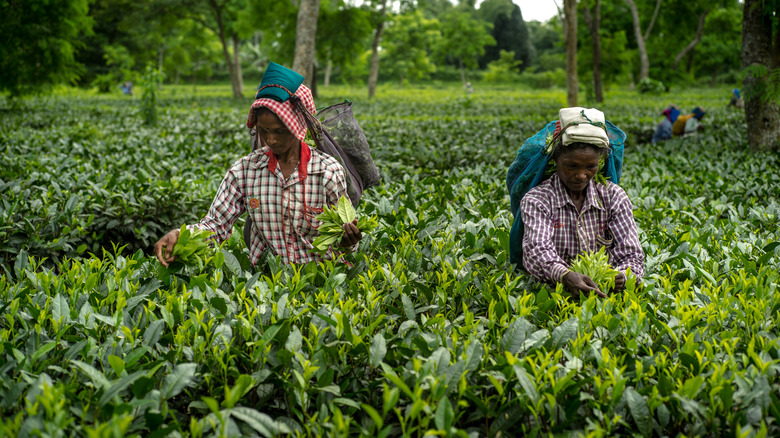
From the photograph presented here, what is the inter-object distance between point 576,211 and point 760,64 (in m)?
6.86

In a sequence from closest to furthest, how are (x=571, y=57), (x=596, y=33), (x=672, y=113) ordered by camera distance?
(x=672, y=113) < (x=571, y=57) < (x=596, y=33)

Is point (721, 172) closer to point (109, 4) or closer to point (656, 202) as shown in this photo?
point (656, 202)

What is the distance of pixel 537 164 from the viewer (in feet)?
8.40

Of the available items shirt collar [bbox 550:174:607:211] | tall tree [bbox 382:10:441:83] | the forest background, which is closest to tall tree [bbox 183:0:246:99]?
the forest background

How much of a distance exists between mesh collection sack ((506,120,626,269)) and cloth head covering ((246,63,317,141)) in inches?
40.8

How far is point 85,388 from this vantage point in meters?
1.58

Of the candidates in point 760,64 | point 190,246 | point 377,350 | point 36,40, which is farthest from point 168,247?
point 36,40

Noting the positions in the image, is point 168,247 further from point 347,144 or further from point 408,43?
point 408,43

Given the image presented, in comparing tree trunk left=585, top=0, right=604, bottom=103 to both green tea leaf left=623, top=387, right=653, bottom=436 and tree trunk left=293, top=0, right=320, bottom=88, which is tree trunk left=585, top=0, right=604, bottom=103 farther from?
green tea leaf left=623, top=387, right=653, bottom=436

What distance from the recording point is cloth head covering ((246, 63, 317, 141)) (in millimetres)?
2441

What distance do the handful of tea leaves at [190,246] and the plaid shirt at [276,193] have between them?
0.91 feet

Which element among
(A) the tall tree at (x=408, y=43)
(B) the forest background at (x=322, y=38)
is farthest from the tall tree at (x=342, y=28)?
(A) the tall tree at (x=408, y=43)

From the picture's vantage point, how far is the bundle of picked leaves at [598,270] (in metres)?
2.14

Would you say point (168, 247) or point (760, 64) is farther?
point (760, 64)
